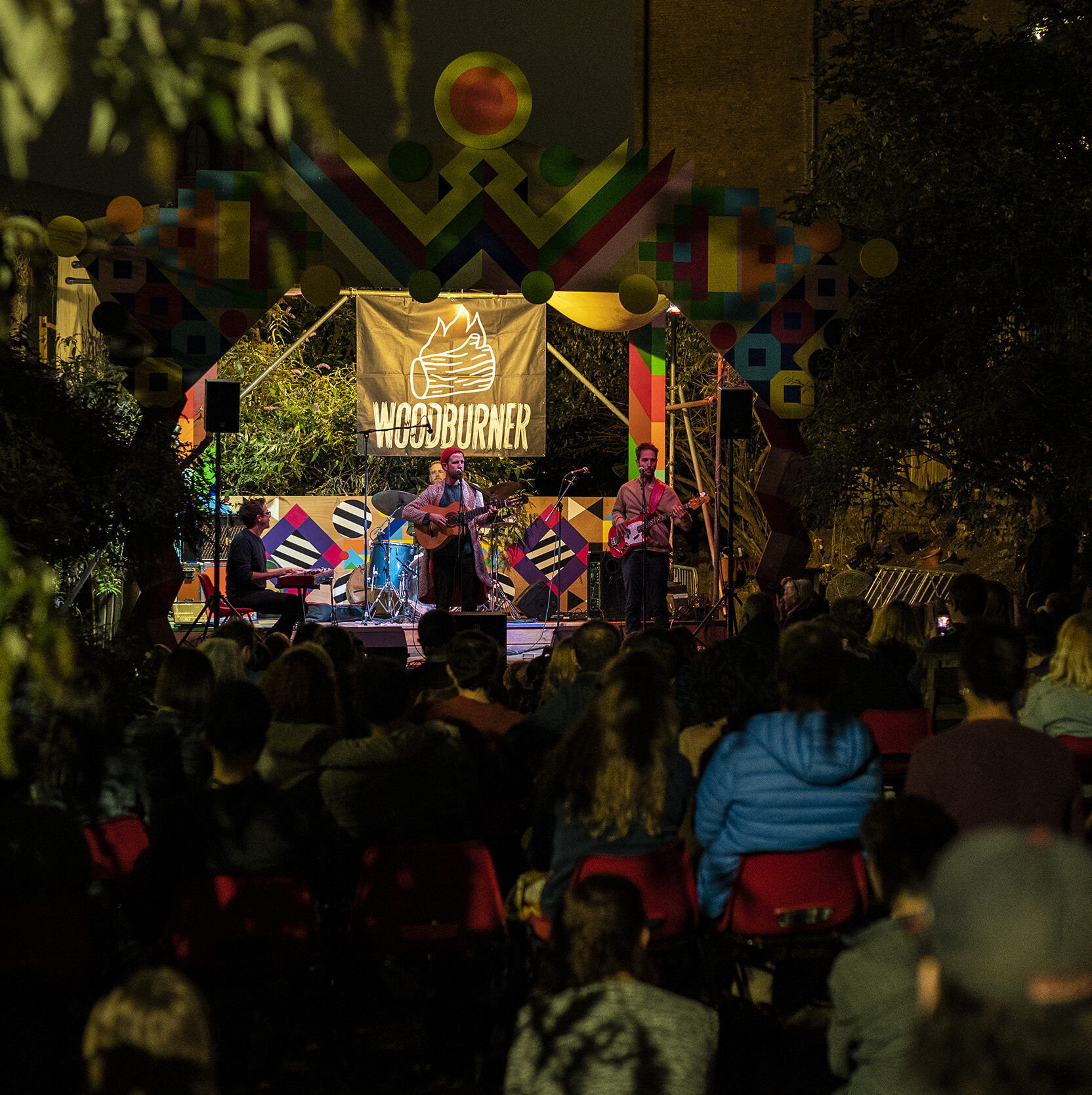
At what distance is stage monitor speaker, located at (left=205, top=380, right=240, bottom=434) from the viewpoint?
9.00 m

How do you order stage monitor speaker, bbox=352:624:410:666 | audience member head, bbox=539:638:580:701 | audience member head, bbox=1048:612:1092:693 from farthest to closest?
1. stage monitor speaker, bbox=352:624:410:666
2. audience member head, bbox=539:638:580:701
3. audience member head, bbox=1048:612:1092:693

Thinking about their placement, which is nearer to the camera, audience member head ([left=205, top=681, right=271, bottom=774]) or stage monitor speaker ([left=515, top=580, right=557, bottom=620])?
audience member head ([left=205, top=681, right=271, bottom=774])

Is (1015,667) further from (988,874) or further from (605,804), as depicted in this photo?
(988,874)

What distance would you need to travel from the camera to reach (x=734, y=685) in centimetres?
407

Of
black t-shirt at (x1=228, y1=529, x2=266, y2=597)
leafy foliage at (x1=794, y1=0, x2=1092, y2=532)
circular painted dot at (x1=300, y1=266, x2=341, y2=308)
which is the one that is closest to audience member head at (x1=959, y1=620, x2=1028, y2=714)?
leafy foliage at (x1=794, y1=0, x2=1092, y2=532)

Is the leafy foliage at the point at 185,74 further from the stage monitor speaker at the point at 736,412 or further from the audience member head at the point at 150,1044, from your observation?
the stage monitor speaker at the point at 736,412

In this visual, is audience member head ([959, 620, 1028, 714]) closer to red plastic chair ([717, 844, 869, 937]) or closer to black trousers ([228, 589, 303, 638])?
red plastic chair ([717, 844, 869, 937])

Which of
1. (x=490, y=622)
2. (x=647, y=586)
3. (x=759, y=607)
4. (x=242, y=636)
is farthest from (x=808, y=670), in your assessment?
(x=647, y=586)

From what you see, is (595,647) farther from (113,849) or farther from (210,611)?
(210,611)

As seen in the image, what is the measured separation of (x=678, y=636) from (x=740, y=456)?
14.5 m

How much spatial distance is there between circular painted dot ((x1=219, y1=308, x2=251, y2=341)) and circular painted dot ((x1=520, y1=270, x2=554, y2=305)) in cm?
194

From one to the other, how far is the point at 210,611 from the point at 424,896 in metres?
7.97

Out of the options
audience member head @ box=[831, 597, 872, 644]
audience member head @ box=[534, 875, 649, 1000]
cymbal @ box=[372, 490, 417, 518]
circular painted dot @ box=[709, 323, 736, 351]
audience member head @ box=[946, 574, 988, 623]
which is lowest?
audience member head @ box=[534, 875, 649, 1000]

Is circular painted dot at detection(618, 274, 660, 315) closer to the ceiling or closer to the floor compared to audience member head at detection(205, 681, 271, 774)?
closer to the ceiling
